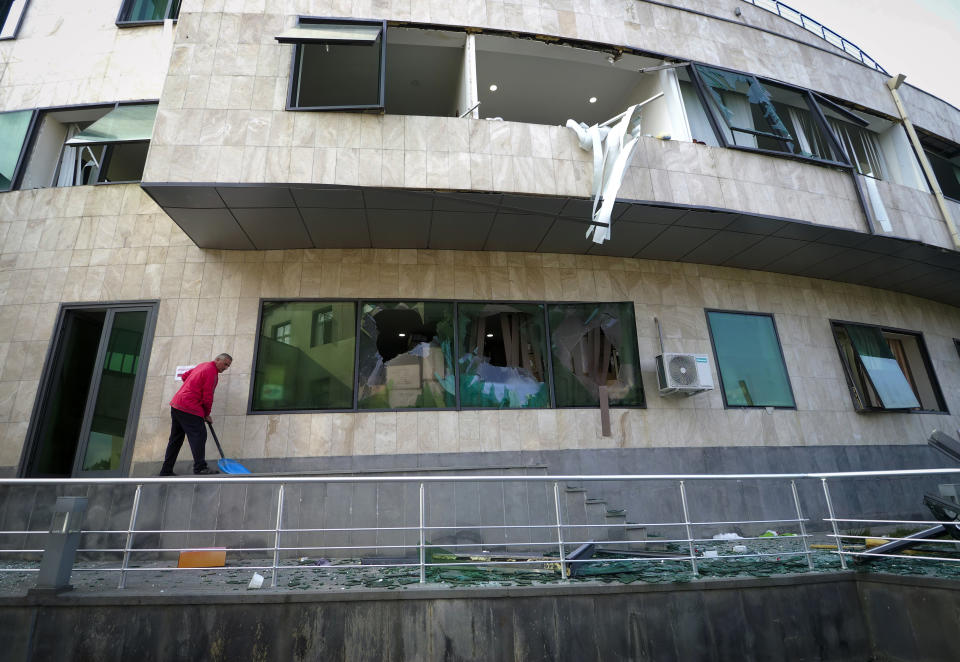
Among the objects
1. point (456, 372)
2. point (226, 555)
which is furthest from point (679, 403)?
point (226, 555)

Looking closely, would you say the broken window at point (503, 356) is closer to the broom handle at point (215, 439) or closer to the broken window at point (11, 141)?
the broom handle at point (215, 439)

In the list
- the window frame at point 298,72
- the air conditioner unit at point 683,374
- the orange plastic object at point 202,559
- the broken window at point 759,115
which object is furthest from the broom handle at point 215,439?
the broken window at point 759,115

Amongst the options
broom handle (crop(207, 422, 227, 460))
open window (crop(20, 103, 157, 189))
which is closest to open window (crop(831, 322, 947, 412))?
broom handle (crop(207, 422, 227, 460))

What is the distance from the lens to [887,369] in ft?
38.4

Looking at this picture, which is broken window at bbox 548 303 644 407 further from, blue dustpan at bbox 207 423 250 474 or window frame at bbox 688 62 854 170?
blue dustpan at bbox 207 423 250 474

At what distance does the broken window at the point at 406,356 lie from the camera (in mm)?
9047

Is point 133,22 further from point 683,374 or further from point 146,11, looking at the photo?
point 683,374

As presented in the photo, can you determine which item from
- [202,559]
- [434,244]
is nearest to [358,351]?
[434,244]

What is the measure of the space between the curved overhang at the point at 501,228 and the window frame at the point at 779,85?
5.24 ft

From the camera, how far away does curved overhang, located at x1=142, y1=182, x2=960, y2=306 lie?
27.0ft

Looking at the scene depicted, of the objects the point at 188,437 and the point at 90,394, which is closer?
the point at 188,437

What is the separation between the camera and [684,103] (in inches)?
430

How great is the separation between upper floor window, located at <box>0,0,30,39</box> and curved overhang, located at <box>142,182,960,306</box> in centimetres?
715

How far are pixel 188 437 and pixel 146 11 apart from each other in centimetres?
962
